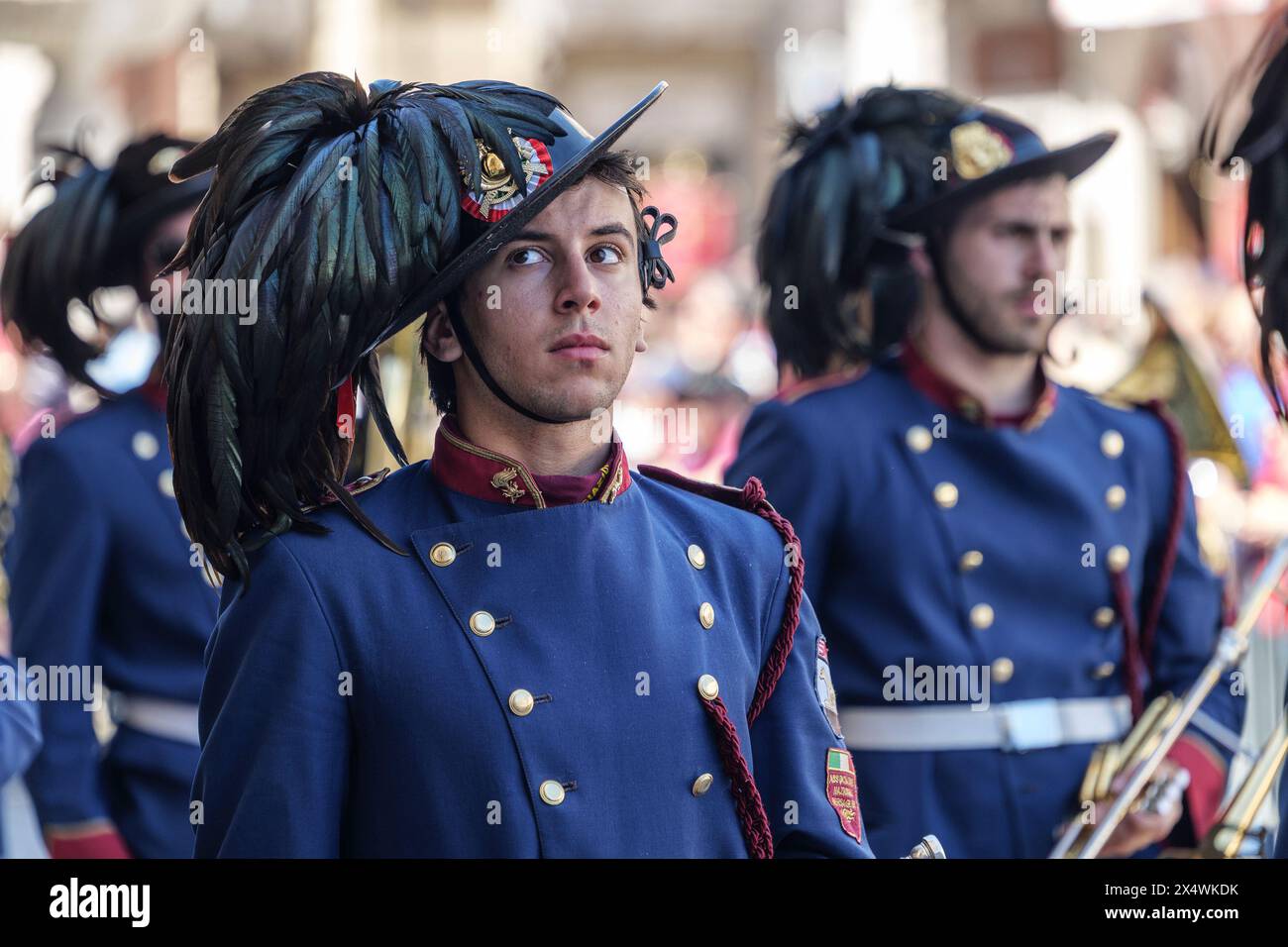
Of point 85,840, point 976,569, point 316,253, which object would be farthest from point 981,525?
point 85,840

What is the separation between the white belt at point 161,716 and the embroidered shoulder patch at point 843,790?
1.91 m

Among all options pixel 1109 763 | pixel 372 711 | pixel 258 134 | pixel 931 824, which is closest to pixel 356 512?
pixel 372 711

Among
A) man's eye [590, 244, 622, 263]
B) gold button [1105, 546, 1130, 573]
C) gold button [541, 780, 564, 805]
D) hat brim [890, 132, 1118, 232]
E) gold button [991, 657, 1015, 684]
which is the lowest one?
gold button [991, 657, 1015, 684]

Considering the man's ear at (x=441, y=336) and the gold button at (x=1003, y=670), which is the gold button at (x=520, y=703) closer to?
the man's ear at (x=441, y=336)

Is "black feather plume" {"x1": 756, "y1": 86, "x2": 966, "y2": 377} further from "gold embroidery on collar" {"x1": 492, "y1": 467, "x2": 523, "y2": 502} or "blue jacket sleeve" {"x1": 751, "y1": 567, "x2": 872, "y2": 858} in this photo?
"gold embroidery on collar" {"x1": 492, "y1": 467, "x2": 523, "y2": 502}

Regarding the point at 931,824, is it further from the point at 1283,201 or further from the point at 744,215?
the point at 744,215

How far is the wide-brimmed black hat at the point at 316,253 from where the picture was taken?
247cm

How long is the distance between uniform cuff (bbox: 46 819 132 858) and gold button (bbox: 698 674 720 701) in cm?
197

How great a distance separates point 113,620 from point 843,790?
83.6 inches

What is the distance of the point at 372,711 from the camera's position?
2.43 metres

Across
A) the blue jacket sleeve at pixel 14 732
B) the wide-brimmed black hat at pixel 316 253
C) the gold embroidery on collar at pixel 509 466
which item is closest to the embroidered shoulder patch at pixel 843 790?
the gold embroidery on collar at pixel 509 466

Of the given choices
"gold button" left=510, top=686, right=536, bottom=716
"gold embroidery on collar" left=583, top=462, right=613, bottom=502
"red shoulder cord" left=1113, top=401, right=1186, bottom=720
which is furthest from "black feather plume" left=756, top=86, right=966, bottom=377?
"gold button" left=510, top=686, right=536, bottom=716

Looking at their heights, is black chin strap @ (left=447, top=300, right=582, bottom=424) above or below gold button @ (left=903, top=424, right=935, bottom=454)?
above

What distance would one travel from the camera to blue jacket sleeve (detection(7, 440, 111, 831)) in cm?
410
